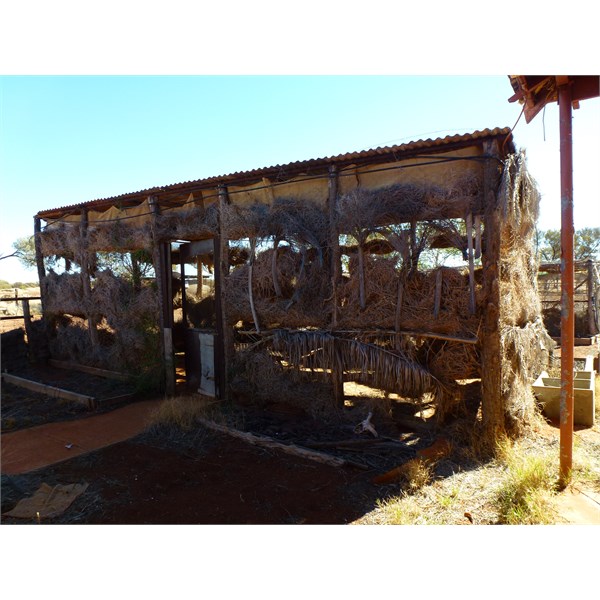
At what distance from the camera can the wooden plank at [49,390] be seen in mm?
8133

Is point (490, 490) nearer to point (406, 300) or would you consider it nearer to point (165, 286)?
point (406, 300)

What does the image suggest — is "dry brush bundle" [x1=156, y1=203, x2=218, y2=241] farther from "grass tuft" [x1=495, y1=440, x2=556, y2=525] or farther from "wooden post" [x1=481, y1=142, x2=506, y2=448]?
"grass tuft" [x1=495, y1=440, x2=556, y2=525]

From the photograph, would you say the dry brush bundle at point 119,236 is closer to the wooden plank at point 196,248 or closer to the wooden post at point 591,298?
the wooden plank at point 196,248

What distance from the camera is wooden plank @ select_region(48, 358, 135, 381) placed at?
964cm

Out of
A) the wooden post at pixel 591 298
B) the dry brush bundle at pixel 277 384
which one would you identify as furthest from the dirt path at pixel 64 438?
the wooden post at pixel 591 298

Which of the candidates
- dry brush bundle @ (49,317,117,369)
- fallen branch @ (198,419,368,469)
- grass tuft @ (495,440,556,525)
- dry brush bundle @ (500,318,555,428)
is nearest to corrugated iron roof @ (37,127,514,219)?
dry brush bundle @ (500,318,555,428)

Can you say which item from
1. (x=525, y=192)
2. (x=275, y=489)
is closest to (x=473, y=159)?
(x=525, y=192)

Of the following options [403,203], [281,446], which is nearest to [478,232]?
[403,203]

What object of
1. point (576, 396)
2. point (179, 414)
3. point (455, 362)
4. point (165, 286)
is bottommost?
point (179, 414)

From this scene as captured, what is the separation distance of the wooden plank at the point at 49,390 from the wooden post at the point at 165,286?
1592 mm

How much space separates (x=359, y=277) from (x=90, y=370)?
788 centimetres

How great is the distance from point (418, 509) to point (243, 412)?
391cm

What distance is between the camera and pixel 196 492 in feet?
15.3

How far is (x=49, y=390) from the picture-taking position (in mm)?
8977
